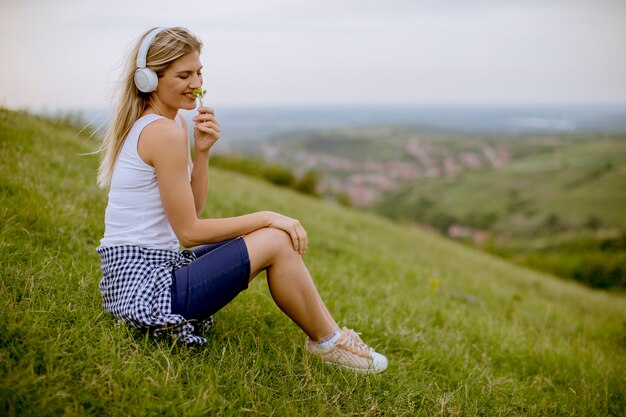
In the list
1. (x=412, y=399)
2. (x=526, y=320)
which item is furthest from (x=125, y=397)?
(x=526, y=320)

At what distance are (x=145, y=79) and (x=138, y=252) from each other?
0.97m

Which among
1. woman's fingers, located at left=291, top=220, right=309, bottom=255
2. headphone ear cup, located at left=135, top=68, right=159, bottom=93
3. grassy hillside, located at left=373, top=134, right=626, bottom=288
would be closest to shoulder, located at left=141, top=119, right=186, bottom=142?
headphone ear cup, located at left=135, top=68, right=159, bottom=93

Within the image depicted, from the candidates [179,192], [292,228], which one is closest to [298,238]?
[292,228]

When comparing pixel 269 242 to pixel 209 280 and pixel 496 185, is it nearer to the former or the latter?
pixel 209 280

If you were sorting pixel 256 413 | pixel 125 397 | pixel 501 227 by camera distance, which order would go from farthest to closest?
pixel 501 227
pixel 256 413
pixel 125 397

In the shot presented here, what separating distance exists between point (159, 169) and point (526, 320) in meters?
5.18

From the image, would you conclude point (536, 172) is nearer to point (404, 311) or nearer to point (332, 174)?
point (332, 174)

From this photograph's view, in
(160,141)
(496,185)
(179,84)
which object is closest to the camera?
(160,141)

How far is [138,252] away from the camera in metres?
2.50

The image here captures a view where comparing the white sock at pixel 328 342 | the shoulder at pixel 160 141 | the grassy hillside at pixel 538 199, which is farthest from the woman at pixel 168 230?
the grassy hillside at pixel 538 199

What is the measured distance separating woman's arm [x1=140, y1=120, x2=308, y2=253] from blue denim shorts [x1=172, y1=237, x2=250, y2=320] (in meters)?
0.13

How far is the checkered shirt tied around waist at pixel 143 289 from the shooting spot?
2.36 m

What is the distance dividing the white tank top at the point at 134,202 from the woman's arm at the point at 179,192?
82 mm

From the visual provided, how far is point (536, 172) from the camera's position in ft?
293
